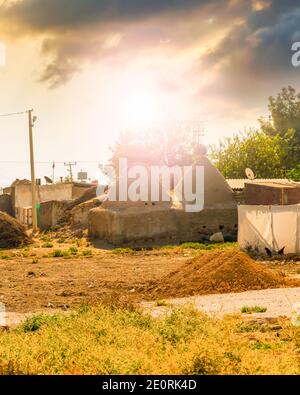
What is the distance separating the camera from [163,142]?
270 feet

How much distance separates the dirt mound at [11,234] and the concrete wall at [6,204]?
22.4m

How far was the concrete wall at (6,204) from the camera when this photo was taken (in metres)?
57.4

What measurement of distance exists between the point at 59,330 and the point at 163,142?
71.4 meters

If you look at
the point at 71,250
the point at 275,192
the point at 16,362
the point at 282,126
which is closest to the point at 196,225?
the point at 275,192

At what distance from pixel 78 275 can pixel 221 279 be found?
5857 millimetres

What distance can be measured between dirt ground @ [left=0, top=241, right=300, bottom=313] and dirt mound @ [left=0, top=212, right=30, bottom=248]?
285 cm

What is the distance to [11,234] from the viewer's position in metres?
34.6

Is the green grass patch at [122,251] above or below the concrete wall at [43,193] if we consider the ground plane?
below

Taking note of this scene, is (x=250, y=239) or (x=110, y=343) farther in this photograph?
(x=250, y=239)

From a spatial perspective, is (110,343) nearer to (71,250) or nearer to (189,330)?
(189,330)

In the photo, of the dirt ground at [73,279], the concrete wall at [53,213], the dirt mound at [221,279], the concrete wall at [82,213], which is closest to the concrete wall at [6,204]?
the concrete wall at [53,213]

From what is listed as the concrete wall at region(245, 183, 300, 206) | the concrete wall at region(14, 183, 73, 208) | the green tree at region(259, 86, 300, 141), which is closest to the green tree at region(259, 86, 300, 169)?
the green tree at region(259, 86, 300, 141)

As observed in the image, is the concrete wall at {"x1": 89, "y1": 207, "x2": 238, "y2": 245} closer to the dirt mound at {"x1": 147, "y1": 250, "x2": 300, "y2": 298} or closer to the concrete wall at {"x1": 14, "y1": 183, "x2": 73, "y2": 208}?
the dirt mound at {"x1": 147, "y1": 250, "x2": 300, "y2": 298}

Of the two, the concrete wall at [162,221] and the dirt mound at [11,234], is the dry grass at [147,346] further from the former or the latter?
the dirt mound at [11,234]
